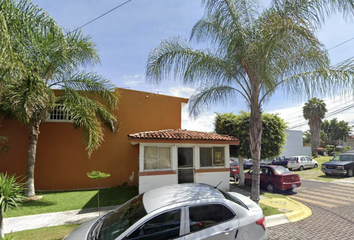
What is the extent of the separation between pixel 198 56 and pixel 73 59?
5919 mm

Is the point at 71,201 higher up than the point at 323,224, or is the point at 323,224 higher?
the point at 323,224

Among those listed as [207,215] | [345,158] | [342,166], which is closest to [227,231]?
[207,215]

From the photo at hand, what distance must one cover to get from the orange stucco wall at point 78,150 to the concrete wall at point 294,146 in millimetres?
25072

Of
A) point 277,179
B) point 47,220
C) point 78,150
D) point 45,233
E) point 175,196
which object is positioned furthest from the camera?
point 78,150

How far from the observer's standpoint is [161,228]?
9.64 ft

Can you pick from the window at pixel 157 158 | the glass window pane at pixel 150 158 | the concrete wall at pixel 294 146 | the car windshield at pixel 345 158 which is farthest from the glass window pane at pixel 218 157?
the concrete wall at pixel 294 146

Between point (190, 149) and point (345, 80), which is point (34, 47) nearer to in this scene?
point (190, 149)

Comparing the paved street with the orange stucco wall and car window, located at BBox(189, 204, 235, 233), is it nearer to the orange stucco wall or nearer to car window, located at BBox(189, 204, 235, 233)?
car window, located at BBox(189, 204, 235, 233)

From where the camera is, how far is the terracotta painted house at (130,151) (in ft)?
28.8

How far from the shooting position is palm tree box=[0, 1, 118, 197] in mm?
6836

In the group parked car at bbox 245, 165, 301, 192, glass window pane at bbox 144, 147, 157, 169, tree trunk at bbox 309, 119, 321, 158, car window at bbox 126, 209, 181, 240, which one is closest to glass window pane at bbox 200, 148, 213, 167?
glass window pane at bbox 144, 147, 157, 169

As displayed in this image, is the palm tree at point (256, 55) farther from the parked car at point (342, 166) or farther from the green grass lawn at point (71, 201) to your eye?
the parked car at point (342, 166)

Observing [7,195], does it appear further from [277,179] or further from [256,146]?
[277,179]

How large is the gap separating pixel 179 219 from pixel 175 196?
470 mm
